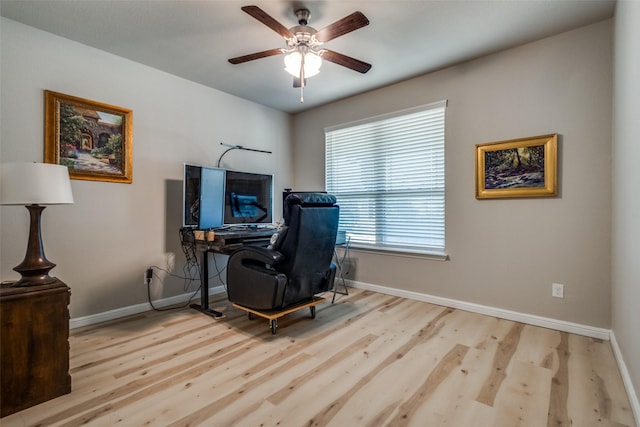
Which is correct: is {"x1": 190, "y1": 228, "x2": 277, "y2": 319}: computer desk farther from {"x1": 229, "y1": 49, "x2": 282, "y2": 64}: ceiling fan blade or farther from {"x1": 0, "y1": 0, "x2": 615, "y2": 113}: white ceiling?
{"x1": 0, "y1": 0, "x2": 615, "y2": 113}: white ceiling

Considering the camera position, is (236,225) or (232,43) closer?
(232,43)

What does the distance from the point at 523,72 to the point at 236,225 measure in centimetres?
330

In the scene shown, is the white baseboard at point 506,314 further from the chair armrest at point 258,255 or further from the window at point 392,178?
the chair armrest at point 258,255

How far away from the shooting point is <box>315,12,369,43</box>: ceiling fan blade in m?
1.88

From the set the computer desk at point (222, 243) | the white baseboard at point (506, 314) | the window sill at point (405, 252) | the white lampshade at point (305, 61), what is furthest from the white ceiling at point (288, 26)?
the white baseboard at point (506, 314)

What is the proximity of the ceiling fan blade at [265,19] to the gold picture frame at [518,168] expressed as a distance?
2.10 meters

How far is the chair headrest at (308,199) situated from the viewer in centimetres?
241

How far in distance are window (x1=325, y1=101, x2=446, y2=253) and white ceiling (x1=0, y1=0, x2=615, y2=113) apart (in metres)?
0.66

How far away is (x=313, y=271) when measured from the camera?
264cm

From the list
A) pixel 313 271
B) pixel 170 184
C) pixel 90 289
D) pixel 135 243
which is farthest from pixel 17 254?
pixel 313 271

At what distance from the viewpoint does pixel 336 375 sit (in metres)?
1.92

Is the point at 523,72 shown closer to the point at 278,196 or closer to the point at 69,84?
the point at 278,196

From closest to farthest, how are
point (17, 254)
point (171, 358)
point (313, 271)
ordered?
point (171, 358) < point (17, 254) < point (313, 271)

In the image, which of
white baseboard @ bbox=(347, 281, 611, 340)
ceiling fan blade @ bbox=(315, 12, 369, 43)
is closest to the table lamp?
ceiling fan blade @ bbox=(315, 12, 369, 43)
